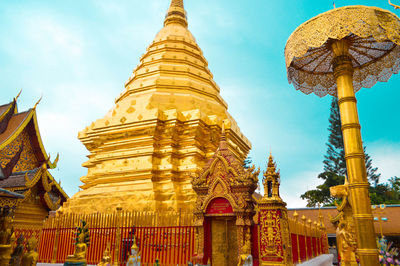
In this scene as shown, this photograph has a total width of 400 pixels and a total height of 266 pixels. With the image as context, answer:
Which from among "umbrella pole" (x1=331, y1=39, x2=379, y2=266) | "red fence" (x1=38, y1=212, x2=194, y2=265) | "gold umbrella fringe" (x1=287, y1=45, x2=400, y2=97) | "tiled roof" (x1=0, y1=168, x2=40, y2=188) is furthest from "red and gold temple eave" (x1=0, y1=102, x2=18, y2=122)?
"umbrella pole" (x1=331, y1=39, x2=379, y2=266)

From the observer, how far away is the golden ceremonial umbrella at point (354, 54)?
5.19m

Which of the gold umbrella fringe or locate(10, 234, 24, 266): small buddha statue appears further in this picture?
the gold umbrella fringe

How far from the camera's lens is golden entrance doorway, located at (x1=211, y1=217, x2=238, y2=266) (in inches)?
297

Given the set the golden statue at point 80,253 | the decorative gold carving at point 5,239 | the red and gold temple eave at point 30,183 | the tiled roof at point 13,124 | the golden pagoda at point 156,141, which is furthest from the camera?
the tiled roof at point 13,124

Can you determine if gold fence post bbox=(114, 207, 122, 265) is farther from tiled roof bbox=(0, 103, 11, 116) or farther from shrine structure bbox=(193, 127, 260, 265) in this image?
tiled roof bbox=(0, 103, 11, 116)

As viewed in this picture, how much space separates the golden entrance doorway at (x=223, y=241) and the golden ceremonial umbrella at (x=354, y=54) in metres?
3.17

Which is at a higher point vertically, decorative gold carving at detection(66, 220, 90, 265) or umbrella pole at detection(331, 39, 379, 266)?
umbrella pole at detection(331, 39, 379, 266)

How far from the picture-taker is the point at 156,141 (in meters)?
12.3

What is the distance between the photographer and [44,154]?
15039 mm

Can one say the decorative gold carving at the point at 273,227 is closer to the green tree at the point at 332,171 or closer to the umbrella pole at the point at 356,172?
the umbrella pole at the point at 356,172

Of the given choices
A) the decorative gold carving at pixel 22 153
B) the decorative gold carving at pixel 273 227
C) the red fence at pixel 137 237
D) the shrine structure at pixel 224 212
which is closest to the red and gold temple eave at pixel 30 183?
the red fence at pixel 137 237

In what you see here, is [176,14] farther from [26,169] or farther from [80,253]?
[80,253]

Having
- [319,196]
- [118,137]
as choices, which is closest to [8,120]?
[118,137]

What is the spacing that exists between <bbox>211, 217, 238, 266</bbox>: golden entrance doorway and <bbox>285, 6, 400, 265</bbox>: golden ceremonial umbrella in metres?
3.17
